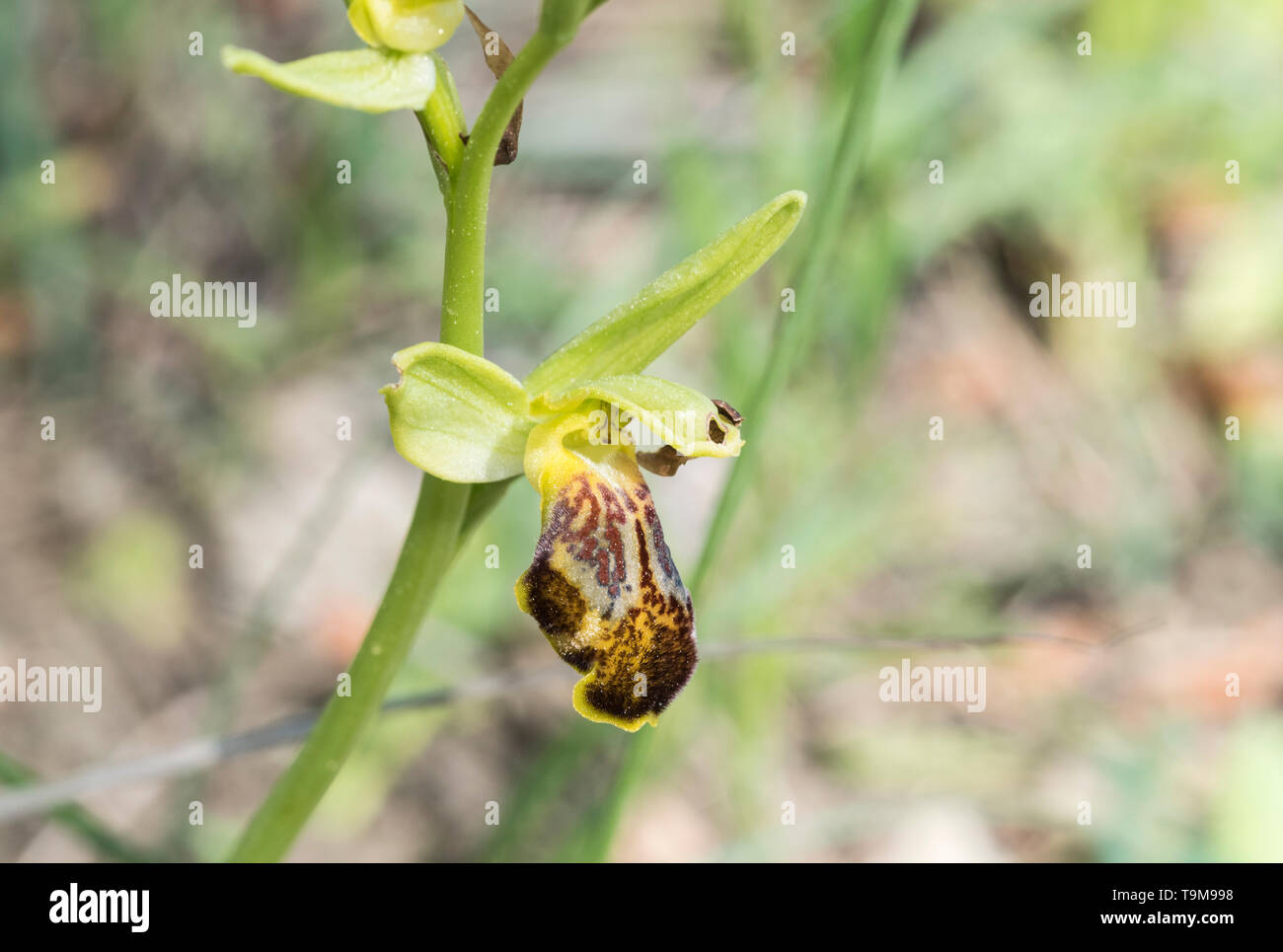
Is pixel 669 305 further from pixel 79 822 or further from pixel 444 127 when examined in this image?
pixel 79 822

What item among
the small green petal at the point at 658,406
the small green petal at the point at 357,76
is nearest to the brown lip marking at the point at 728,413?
the small green petal at the point at 658,406

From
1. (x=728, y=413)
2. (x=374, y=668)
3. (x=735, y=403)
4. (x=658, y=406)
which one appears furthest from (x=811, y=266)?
(x=735, y=403)

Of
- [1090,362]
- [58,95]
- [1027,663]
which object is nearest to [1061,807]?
[1027,663]

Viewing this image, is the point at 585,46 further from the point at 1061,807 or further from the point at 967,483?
the point at 1061,807

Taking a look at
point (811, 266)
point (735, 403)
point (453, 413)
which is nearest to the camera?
point (453, 413)

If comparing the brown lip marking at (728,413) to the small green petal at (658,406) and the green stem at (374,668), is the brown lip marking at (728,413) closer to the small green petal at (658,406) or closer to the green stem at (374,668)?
the small green petal at (658,406)

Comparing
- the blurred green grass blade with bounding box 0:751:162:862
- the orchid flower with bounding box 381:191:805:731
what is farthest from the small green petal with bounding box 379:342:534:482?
the blurred green grass blade with bounding box 0:751:162:862

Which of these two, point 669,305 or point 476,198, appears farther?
point 669,305
